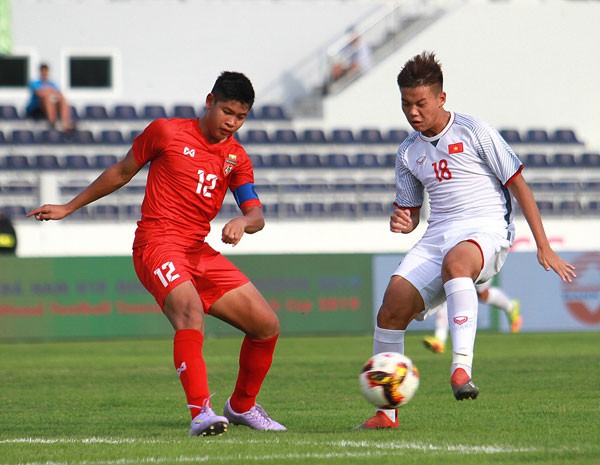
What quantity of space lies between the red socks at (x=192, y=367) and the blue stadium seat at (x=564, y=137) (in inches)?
885

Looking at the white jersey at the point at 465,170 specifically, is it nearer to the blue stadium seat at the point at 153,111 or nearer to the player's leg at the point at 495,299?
the player's leg at the point at 495,299

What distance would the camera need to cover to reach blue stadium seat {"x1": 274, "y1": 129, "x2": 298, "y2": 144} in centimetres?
2678

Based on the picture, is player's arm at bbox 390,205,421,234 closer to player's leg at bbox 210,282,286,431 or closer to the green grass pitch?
player's leg at bbox 210,282,286,431

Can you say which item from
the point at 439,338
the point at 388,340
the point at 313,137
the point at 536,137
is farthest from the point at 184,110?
the point at 388,340

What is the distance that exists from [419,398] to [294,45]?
70.8 ft

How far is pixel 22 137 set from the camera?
25250 millimetres

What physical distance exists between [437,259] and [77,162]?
18.1m

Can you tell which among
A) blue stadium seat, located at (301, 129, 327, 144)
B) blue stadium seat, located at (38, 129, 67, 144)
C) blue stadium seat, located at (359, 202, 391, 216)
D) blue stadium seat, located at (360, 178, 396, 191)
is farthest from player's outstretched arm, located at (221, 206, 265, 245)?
blue stadium seat, located at (301, 129, 327, 144)

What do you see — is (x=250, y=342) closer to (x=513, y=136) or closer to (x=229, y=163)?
(x=229, y=163)

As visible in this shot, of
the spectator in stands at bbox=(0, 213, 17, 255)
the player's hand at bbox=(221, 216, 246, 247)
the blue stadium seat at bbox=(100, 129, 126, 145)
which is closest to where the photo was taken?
the player's hand at bbox=(221, 216, 246, 247)

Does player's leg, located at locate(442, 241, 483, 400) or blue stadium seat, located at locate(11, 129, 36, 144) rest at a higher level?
blue stadium seat, located at locate(11, 129, 36, 144)

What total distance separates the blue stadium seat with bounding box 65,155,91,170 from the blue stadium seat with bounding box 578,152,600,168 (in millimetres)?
10558

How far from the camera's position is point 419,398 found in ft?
31.7

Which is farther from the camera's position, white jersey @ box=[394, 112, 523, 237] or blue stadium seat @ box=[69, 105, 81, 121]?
blue stadium seat @ box=[69, 105, 81, 121]
